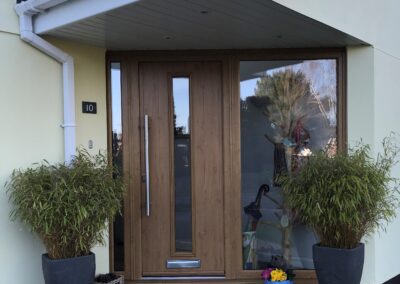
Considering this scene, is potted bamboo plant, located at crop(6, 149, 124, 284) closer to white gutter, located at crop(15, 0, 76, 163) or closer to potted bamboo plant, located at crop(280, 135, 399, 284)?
white gutter, located at crop(15, 0, 76, 163)

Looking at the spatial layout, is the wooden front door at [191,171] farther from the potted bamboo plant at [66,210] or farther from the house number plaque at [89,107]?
the potted bamboo plant at [66,210]

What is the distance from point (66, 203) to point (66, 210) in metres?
→ 0.05

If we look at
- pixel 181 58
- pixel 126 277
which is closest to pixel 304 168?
pixel 181 58

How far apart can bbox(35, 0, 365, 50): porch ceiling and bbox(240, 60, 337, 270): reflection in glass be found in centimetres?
33

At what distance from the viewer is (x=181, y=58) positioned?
4367mm

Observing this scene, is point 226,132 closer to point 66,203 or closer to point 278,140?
point 278,140

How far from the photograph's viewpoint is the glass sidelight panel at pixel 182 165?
14.5ft

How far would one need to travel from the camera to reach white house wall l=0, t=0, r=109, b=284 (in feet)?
11.4

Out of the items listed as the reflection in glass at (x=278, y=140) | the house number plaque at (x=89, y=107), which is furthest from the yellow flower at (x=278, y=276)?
the house number plaque at (x=89, y=107)

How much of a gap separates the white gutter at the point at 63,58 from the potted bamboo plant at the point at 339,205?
6.07 feet

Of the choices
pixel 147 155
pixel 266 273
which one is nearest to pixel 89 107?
pixel 147 155

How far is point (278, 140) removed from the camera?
14.8ft

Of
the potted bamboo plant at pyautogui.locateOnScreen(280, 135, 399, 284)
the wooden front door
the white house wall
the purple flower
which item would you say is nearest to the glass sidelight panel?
the wooden front door

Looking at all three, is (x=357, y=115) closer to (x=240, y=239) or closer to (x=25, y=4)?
(x=240, y=239)
